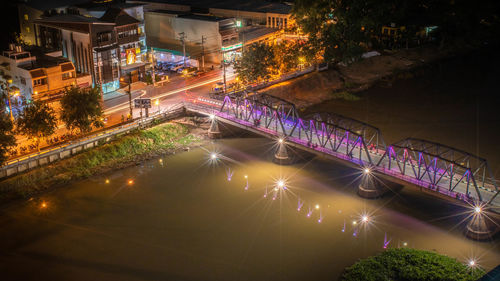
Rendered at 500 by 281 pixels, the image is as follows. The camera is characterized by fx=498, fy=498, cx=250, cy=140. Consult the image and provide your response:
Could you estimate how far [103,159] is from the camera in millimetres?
38625

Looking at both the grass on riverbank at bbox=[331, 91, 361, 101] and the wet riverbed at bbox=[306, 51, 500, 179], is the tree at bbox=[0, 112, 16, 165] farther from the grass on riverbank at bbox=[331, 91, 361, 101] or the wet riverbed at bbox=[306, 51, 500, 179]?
the grass on riverbank at bbox=[331, 91, 361, 101]

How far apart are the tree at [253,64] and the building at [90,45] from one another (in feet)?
42.1

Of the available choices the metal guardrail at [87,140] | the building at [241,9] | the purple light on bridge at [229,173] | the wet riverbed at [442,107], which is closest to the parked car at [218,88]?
the metal guardrail at [87,140]

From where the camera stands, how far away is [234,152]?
41.3m

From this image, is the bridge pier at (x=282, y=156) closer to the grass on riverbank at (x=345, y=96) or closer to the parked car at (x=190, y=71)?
the grass on riverbank at (x=345, y=96)

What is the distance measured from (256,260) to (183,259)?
4.05 metres

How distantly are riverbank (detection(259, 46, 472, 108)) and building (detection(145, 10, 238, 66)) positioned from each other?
9.66 m

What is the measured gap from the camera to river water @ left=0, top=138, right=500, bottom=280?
27.1 meters

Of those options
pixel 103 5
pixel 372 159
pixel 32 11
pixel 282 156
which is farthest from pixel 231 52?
pixel 372 159

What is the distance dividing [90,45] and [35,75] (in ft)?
25.0

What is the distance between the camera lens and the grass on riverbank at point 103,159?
3453 centimetres

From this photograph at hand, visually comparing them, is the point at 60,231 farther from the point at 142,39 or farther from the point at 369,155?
the point at 142,39

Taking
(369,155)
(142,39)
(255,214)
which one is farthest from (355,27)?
(255,214)

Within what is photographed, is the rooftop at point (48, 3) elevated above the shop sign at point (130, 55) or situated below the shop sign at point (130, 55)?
above
